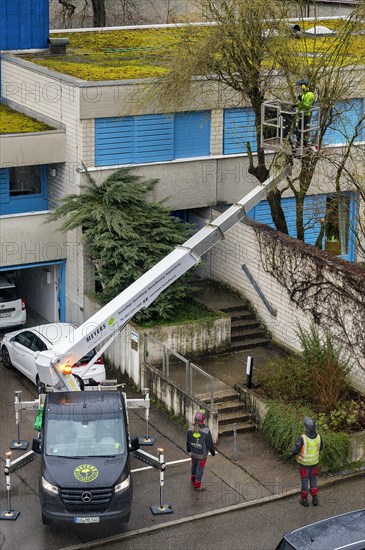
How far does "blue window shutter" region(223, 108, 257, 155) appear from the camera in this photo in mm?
30250

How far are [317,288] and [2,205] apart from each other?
8.83 metres

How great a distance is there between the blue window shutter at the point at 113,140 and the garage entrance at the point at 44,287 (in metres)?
3.31

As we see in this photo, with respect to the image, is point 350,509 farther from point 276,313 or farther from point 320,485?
point 276,313

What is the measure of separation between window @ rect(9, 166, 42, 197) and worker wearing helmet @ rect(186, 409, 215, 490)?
406 inches

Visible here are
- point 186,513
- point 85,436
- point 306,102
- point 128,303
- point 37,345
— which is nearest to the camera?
point 85,436

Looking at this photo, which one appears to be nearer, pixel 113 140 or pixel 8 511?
pixel 8 511

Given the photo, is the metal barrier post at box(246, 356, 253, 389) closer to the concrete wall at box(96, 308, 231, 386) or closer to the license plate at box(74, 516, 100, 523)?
the concrete wall at box(96, 308, 231, 386)

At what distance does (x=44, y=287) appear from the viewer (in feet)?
104

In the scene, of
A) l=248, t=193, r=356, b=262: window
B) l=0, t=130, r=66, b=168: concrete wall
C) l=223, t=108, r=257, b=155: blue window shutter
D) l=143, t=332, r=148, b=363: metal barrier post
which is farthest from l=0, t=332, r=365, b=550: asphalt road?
Result: l=223, t=108, r=257, b=155: blue window shutter

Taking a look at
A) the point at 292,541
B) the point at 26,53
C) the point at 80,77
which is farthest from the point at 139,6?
the point at 292,541

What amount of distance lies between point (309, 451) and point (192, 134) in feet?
36.6

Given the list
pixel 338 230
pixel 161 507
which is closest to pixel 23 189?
pixel 338 230

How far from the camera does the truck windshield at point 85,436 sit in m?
20.9

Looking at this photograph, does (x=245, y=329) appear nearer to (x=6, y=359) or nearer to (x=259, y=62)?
(x=6, y=359)
